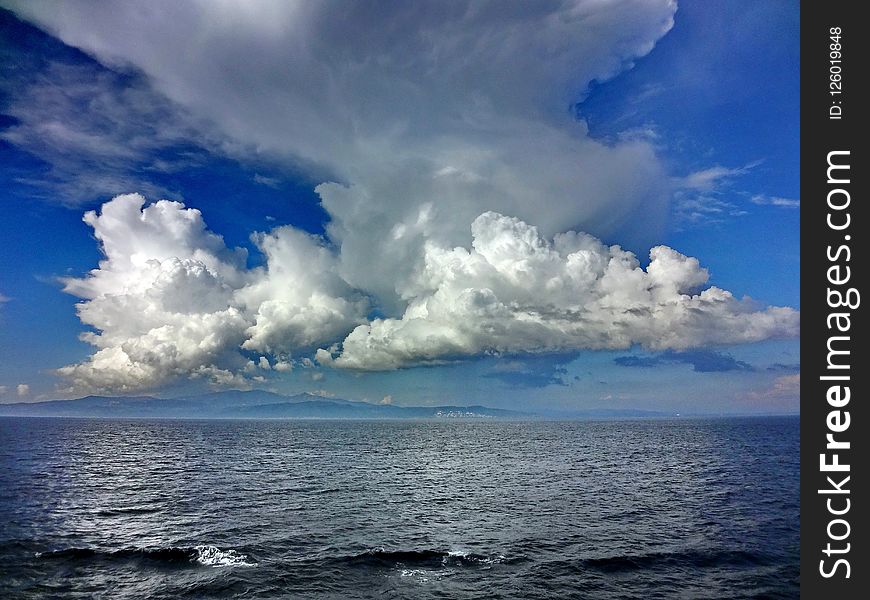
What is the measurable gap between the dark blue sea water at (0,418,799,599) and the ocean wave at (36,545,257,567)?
22 cm

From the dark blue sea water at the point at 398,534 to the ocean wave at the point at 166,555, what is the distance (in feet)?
0.72

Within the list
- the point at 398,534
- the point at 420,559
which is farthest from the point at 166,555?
the point at 420,559

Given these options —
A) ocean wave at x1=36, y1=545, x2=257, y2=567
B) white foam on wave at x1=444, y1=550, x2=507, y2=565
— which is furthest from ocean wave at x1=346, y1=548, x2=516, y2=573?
ocean wave at x1=36, y1=545, x2=257, y2=567

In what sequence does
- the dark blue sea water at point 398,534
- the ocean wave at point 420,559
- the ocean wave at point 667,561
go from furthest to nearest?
1. the ocean wave at point 420,559
2. the ocean wave at point 667,561
3. the dark blue sea water at point 398,534

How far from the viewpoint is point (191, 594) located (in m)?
39.1

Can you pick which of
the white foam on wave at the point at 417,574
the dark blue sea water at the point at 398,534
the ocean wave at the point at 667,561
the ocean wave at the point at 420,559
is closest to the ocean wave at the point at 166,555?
the dark blue sea water at the point at 398,534

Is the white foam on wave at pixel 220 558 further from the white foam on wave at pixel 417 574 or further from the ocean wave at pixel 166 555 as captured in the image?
the white foam on wave at pixel 417 574

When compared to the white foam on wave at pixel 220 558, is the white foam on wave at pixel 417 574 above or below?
above

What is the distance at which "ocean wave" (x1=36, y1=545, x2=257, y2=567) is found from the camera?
4634 cm

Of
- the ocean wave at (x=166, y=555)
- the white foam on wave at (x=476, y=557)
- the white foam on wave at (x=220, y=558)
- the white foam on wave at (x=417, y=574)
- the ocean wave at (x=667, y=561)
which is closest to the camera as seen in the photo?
the white foam on wave at (x=417, y=574)

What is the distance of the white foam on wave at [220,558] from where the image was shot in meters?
45.8

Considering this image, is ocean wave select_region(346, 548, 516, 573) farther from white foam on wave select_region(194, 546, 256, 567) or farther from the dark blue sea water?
white foam on wave select_region(194, 546, 256, 567)
